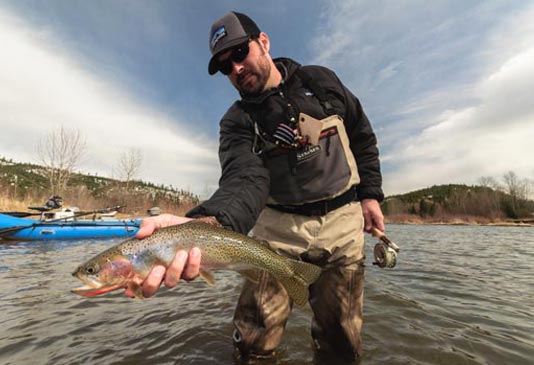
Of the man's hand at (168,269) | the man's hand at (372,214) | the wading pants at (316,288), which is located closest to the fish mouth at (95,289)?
the man's hand at (168,269)

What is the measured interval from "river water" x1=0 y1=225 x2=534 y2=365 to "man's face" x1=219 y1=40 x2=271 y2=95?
2542 millimetres

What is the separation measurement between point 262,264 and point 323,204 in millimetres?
856

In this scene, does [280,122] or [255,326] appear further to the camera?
[280,122]

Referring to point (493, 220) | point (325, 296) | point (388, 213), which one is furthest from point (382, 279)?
point (388, 213)

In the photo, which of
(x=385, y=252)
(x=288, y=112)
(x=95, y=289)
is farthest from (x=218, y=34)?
(x=385, y=252)

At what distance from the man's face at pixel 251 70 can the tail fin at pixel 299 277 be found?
1.60 m

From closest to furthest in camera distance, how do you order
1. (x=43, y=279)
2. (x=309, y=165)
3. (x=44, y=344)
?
(x=309, y=165) → (x=44, y=344) → (x=43, y=279)

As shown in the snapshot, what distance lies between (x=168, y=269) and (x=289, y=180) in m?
1.28

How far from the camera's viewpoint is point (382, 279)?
740cm

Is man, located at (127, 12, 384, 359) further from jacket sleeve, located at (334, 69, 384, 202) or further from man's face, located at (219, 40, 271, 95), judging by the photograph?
jacket sleeve, located at (334, 69, 384, 202)

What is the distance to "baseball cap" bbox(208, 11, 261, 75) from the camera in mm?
2570

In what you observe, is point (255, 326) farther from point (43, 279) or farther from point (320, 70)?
point (43, 279)

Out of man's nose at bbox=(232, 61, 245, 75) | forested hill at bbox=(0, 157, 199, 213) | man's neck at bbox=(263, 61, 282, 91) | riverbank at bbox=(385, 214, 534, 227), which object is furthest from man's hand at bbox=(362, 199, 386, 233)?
riverbank at bbox=(385, 214, 534, 227)

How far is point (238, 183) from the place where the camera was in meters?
2.30
